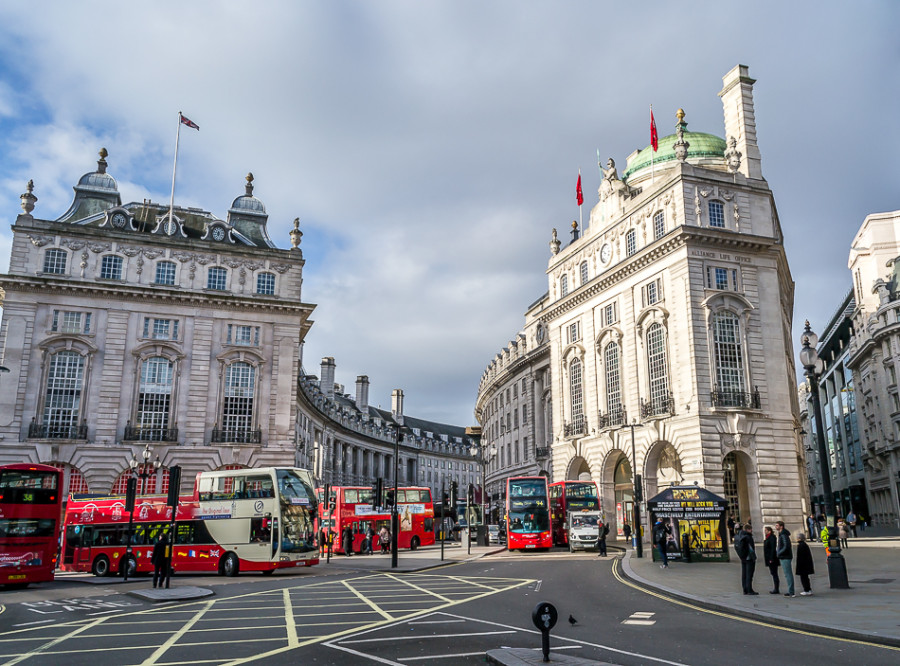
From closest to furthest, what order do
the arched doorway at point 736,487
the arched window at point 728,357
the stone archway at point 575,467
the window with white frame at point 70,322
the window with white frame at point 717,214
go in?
1. the arched window at point 728,357
2. the arched doorway at point 736,487
3. the window with white frame at point 717,214
4. the window with white frame at point 70,322
5. the stone archway at point 575,467

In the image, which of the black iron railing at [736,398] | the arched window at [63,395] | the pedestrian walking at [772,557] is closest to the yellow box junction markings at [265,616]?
the pedestrian walking at [772,557]

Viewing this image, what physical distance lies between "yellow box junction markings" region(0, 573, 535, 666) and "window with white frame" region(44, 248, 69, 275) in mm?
34501

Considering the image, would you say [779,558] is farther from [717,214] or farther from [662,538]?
[717,214]

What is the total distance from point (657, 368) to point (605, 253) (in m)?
9.97

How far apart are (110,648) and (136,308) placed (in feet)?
132

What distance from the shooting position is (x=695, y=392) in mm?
38656

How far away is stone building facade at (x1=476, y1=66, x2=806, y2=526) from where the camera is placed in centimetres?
3869

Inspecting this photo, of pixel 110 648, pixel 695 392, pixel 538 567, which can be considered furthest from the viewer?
pixel 695 392

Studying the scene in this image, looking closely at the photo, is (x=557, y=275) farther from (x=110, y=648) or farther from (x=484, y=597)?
(x=110, y=648)

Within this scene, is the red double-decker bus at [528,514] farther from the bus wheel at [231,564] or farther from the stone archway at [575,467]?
the bus wheel at [231,564]

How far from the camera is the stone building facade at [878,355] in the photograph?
6588 centimetres

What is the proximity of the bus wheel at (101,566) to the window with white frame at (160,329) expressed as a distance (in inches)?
860

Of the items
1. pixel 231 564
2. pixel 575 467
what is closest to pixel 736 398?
pixel 575 467

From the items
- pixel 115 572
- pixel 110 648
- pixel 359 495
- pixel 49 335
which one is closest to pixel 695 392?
pixel 359 495
